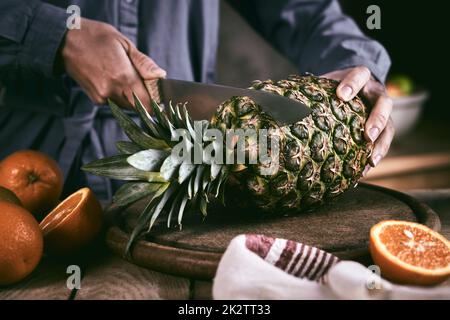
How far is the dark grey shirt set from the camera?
149cm

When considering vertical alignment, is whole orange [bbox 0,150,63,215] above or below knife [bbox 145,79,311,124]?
below

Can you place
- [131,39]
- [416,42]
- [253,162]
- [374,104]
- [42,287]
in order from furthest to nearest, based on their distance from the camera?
[416,42], [131,39], [374,104], [253,162], [42,287]

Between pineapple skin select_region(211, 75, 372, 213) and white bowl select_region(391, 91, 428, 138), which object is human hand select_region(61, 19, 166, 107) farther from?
white bowl select_region(391, 91, 428, 138)

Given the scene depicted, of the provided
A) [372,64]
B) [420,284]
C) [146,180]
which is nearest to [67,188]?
[146,180]

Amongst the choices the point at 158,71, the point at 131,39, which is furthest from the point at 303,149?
the point at 131,39

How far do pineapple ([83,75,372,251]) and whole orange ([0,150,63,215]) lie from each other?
0.72ft

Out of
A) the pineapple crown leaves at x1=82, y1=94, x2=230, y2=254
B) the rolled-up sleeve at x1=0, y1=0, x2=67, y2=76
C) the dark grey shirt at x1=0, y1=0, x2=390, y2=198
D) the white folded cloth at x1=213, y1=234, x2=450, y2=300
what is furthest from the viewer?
the dark grey shirt at x1=0, y1=0, x2=390, y2=198

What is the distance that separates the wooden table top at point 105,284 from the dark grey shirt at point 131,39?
55 cm

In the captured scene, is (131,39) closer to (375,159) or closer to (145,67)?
(145,67)

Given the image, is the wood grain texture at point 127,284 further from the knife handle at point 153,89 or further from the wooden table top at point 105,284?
the knife handle at point 153,89

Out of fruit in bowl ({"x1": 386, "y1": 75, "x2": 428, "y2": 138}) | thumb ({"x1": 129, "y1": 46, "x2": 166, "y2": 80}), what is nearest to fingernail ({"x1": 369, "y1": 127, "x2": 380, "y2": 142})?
thumb ({"x1": 129, "y1": 46, "x2": 166, "y2": 80})

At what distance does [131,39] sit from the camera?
155cm

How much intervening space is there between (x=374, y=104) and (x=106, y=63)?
625 mm

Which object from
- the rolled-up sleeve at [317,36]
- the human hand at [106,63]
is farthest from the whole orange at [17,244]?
the rolled-up sleeve at [317,36]
